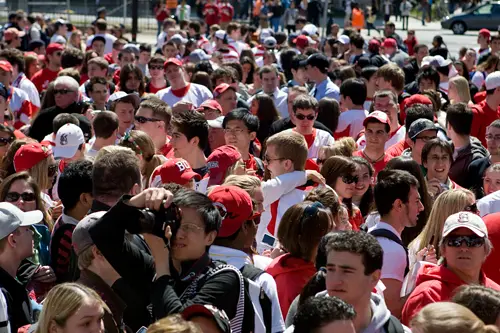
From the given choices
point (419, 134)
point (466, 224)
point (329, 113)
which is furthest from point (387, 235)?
point (329, 113)

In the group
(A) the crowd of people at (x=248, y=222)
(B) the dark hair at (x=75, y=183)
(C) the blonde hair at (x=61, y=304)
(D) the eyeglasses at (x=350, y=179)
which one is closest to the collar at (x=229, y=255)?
(A) the crowd of people at (x=248, y=222)

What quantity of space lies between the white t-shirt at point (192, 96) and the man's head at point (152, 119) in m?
3.03

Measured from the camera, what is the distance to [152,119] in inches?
346

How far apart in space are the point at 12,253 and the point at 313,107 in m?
4.72

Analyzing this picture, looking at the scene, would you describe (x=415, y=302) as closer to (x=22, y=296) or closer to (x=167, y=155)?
(x=22, y=296)

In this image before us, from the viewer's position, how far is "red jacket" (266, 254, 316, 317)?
5.16 meters

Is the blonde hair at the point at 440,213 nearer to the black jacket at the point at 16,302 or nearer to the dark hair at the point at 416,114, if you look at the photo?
the black jacket at the point at 16,302

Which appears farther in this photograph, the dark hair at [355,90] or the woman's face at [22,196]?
the dark hair at [355,90]

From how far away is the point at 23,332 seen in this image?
4691 millimetres

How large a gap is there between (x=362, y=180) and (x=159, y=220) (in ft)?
10.2

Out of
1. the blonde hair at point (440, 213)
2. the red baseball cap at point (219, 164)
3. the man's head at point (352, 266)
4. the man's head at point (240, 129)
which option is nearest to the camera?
the man's head at point (352, 266)

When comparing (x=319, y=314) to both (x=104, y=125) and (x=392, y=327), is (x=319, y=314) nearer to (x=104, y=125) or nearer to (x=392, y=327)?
(x=392, y=327)

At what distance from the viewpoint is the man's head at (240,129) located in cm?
845

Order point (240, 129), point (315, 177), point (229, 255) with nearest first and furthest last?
point (229, 255) → point (315, 177) → point (240, 129)
